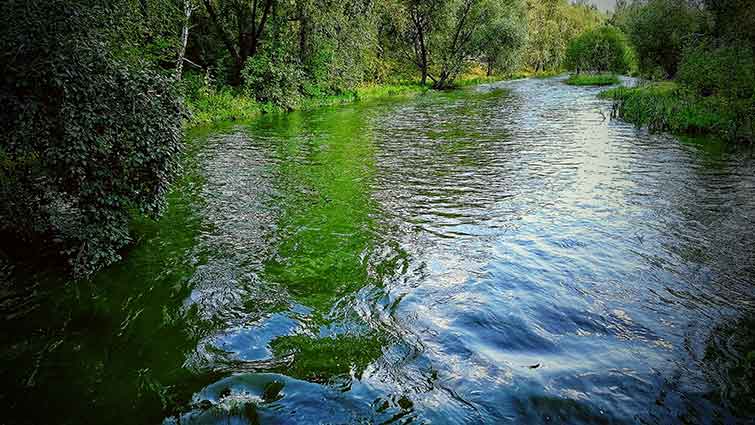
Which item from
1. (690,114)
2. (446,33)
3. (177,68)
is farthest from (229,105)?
(446,33)

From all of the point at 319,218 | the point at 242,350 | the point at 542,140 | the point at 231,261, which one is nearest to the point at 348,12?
the point at 542,140

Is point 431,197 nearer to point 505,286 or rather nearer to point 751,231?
point 505,286

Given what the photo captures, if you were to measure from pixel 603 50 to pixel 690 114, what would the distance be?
189ft

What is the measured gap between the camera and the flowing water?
4750 mm

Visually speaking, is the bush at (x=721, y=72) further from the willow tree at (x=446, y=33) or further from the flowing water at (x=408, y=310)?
the willow tree at (x=446, y=33)

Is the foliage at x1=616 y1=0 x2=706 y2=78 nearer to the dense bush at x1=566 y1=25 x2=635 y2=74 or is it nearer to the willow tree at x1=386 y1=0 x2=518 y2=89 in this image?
the willow tree at x1=386 y1=0 x2=518 y2=89

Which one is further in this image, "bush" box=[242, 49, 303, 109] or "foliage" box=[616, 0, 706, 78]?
"foliage" box=[616, 0, 706, 78]

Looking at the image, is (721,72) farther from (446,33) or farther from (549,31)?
(549,31)

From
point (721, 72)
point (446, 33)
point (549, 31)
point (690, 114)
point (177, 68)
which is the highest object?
point (549, 31)

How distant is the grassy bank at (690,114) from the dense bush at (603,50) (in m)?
51.3

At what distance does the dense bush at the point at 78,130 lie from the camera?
6484 millimetres

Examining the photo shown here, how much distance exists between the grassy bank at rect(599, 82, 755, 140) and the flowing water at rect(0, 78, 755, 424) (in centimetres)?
683

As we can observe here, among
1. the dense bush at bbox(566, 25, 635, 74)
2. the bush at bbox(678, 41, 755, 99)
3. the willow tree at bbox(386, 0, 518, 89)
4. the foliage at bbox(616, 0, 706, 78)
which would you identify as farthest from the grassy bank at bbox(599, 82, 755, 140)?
the dense bush at bbox(566, 25, 635, 74)

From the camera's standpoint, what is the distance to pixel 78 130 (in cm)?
650
